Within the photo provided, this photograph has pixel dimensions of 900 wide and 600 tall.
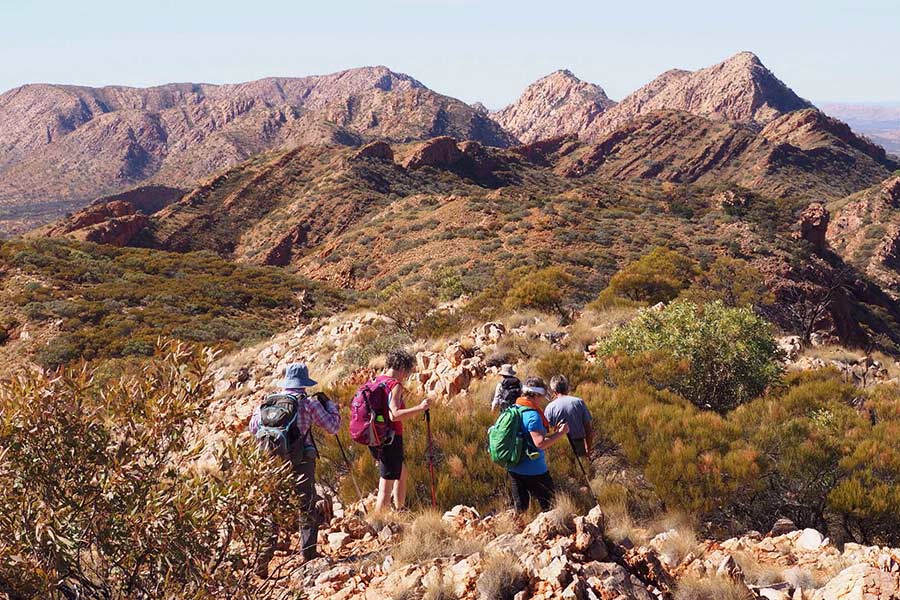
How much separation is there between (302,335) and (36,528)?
1398cm

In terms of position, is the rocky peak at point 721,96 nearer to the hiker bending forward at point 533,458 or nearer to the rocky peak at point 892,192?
the rocky peak at point 892,192

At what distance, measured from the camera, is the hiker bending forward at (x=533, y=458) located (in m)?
4.96

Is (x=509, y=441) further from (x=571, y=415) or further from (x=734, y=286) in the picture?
(x=734, y=286)

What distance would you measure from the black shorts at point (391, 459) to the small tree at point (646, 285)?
399 inches

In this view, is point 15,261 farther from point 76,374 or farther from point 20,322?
point 76,374

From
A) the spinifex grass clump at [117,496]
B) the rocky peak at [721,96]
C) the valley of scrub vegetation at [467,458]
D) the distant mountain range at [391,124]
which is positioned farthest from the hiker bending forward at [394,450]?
the rocky peak at [721,96]

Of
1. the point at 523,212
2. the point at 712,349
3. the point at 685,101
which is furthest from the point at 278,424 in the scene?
the point at 685,101

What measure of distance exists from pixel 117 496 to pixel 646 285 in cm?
1648

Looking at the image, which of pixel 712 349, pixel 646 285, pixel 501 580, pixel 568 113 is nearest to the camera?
pixel 501 580

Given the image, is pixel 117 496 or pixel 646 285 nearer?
pixel 117 496

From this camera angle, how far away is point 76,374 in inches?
123

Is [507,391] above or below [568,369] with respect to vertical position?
above

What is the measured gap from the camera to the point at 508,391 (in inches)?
230

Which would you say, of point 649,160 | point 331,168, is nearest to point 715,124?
point 649,160
